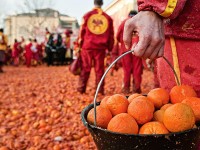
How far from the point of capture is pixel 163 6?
5.24 ft

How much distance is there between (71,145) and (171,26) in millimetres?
1986

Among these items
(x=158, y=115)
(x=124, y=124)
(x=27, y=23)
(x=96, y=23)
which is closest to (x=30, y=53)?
(x=96, y=23)

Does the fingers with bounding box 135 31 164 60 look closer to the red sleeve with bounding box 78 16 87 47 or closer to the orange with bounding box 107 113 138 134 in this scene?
the orange with bounding box 107 113 138 134

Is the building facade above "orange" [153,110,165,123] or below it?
above

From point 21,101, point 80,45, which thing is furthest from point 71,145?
point 80,45

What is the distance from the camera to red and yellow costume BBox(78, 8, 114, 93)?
6570 millimetres

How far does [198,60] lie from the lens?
185 centimetres

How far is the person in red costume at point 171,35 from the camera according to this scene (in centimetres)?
150

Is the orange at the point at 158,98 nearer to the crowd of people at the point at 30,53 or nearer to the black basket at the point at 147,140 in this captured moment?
the black basket at the point at 147,140

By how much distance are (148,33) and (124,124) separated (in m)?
0.47

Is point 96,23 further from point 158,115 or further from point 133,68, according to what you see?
point 158,115

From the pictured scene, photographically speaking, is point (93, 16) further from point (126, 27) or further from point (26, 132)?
point (126, 27)

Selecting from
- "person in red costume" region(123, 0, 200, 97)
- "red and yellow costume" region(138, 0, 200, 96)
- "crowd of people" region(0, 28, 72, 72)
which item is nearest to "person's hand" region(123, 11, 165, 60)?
"person in red costume" region(123, 0, 200, 97)

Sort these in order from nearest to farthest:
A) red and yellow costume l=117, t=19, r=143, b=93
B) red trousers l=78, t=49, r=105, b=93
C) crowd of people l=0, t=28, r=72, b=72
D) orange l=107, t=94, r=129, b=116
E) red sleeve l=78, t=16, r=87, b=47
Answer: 1. orange l=107, t=94, r=129, b=116
2. red sleeve l=78, t=16, r=87, b=47
3. red trousers l=78, t=49, r=105, b=93
4. red and yellow costume l=117, t=19, r=143, b=93
5. crowd of people l=0, t=28, r=72, b=72
